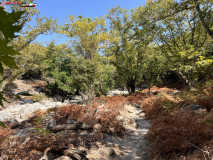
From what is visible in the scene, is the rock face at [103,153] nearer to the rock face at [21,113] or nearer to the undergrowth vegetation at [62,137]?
the undergrowth vegetation at [62,137]

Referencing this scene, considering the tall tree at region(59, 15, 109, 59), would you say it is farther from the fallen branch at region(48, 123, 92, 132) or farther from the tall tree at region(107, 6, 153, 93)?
the fallen branch at region(48, 123, 92, 132)

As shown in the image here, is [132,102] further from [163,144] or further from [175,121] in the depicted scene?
[163,144]

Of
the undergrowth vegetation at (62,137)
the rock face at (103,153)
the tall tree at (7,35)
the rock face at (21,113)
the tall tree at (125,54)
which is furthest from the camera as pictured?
the tall tree at (125,54)

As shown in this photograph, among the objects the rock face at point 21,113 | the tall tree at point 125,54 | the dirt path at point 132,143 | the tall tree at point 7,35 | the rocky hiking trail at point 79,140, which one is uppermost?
the tall tree at point 125,54

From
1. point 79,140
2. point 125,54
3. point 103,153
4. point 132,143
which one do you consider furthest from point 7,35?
point 125,54

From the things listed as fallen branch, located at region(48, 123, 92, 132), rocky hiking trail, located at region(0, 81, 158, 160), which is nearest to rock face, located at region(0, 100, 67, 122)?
rocky hiking trail, located at region(0, 81, 158, 160)

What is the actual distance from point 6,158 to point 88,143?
2.20 metres

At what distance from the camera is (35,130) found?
4.86 m

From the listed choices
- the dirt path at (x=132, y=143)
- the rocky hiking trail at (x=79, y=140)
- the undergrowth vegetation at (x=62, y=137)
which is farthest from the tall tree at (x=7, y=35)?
the dirt path at (x=132, y=143)

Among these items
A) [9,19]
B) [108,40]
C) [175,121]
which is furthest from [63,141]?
[108,40]

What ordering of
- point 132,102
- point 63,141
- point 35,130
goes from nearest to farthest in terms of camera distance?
point 63,141 < point 35,130 < point 132,102

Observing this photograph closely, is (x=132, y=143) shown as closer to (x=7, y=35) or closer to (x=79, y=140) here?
(x=79, y=140)

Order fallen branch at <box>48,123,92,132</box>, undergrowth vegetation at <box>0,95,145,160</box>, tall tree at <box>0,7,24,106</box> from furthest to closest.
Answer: fallen branch at <box>48,123,92,132</box> < undergrowth vegetation at <box>0,95,145,160</box> < tall tree at <box>0,7,24,106</box>

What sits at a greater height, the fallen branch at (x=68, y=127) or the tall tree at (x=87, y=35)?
the tall tree at (x=87, y=35)
